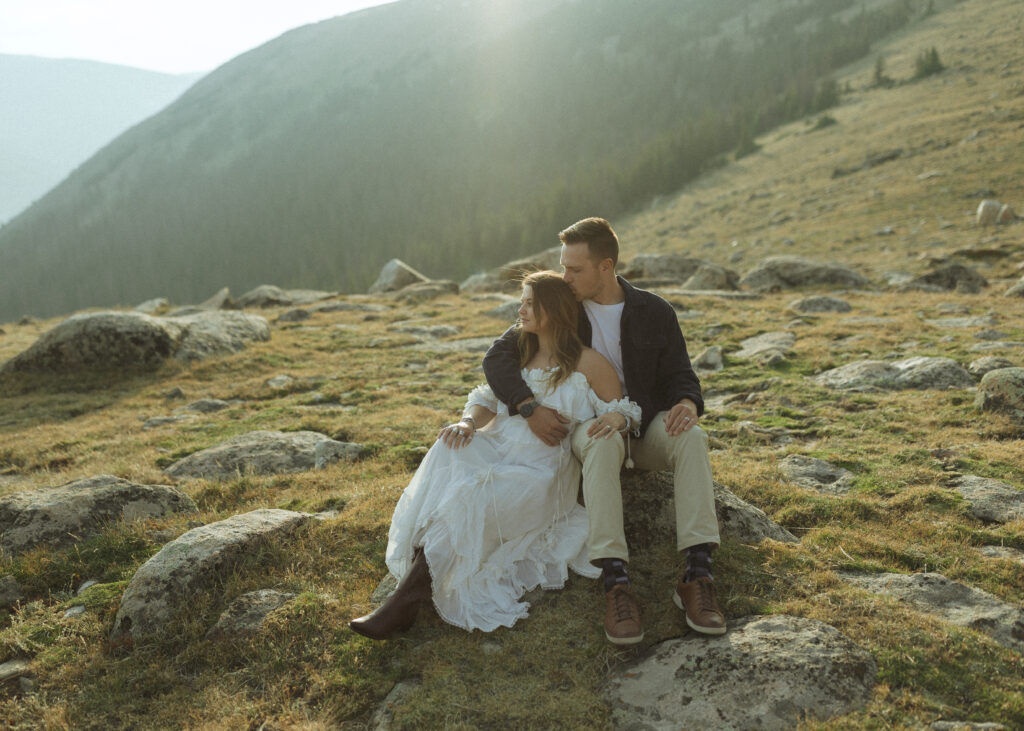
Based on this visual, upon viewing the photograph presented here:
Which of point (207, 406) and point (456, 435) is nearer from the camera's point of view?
point (456, 435)

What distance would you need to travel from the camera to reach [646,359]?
5.88 meters

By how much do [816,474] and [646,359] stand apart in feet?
10.3

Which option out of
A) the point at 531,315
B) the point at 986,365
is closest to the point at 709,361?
the point at 986,365

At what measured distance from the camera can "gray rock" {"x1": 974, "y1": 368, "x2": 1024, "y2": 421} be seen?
8570mm

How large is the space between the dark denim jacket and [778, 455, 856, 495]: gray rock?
2476 mm

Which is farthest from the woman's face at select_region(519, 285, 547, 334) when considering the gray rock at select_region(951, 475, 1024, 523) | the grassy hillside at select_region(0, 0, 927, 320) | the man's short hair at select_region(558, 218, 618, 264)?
the grassy hillside at select_region(0, 0, 927, 320)

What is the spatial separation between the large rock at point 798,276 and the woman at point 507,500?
19418mm

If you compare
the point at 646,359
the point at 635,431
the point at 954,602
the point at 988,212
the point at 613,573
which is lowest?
the point at 988,212

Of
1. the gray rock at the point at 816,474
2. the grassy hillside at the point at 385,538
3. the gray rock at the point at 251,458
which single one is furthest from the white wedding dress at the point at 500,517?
the gray rock at the point at 251,458

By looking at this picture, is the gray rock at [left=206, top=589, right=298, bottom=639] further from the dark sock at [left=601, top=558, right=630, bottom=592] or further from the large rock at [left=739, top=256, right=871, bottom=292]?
the large rock at [left=739, top=256, right=871, bottom=292]

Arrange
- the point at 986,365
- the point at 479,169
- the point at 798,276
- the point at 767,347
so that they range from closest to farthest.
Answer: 1. the point at 986,365
2. the point at 767,347
3. the point at 798,276
4. the point at 479,169

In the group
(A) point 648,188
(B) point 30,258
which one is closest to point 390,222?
(A) point 648,188

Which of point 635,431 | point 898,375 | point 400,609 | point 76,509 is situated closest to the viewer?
point 400,609

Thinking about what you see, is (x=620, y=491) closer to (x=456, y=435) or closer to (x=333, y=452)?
(x=456, y=435)
